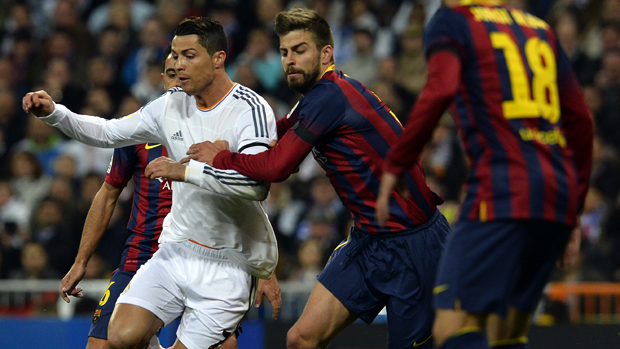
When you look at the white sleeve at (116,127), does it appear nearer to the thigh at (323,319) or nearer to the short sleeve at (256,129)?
the short sleeve at (256,129)

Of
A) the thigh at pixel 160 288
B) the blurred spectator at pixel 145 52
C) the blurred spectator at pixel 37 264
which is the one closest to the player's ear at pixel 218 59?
the thigh at pixel 160 288

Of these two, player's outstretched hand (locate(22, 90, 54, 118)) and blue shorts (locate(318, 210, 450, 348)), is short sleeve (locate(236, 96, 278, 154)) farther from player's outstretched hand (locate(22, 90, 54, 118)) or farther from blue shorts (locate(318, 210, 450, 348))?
player's outstretched hand (locate(22, 90, 54, 118))

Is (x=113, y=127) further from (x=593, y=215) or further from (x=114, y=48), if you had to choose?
(x=114, y=48)

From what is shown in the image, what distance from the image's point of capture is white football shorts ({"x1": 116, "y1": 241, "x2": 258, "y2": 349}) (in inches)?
173

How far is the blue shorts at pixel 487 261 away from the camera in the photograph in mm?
3143

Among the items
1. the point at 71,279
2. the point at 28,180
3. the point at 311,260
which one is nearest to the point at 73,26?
the point at 28,180

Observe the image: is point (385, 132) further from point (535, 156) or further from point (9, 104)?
point (9, 104)

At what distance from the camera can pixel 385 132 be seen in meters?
4.38

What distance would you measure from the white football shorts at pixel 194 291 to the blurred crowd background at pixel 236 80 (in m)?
3.73

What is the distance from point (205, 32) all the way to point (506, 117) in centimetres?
197

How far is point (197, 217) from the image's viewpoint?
176 inches

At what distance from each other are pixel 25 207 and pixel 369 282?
677 cm

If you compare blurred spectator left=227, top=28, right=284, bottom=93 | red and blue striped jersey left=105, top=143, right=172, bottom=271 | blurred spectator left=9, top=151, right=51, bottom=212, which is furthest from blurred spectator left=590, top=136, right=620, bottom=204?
blurred spectator left=9, top=151, right=51, bottom=212

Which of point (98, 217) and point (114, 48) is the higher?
point (114, 48)
